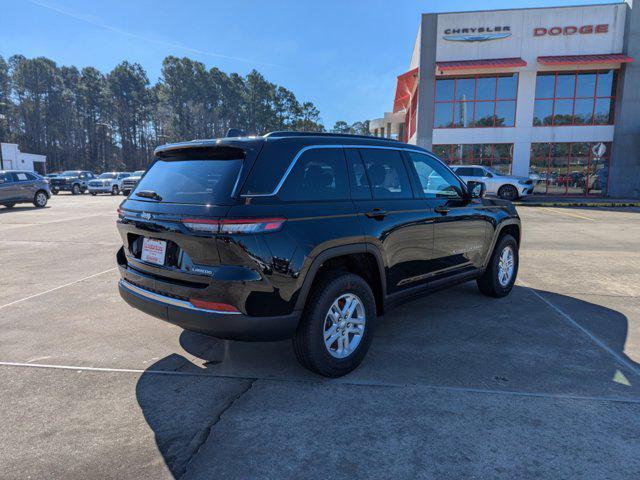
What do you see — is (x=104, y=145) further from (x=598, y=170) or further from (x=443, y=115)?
(x=598, y=170)

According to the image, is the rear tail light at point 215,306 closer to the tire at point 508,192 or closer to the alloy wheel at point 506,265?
the alloy wheel at point 506,265

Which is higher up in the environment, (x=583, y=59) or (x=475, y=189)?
(x=583, y=59)

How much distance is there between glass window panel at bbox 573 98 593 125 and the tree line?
67.7 m

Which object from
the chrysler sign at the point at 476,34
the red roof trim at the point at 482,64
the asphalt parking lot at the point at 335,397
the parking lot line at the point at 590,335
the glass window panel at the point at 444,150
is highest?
the chrysler sign at the point at 476,34

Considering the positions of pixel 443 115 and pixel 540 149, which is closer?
pixel 540 149

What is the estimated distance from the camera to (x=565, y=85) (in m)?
24.6

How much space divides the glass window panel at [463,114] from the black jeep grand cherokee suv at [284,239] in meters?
23.5

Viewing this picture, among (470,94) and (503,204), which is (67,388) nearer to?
(503,204)

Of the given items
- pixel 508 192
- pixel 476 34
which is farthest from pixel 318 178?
pixel 476 34

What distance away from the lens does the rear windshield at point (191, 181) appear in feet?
9.42

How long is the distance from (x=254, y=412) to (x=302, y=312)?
2.39 feet

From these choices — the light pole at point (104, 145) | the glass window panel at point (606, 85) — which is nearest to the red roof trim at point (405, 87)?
the glass window panel at point (606, 85)

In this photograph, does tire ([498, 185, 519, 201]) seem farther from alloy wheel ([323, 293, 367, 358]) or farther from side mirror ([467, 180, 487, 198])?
alloy wheel ([323, 293, 367, 358])

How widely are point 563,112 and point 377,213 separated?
26.1 m
